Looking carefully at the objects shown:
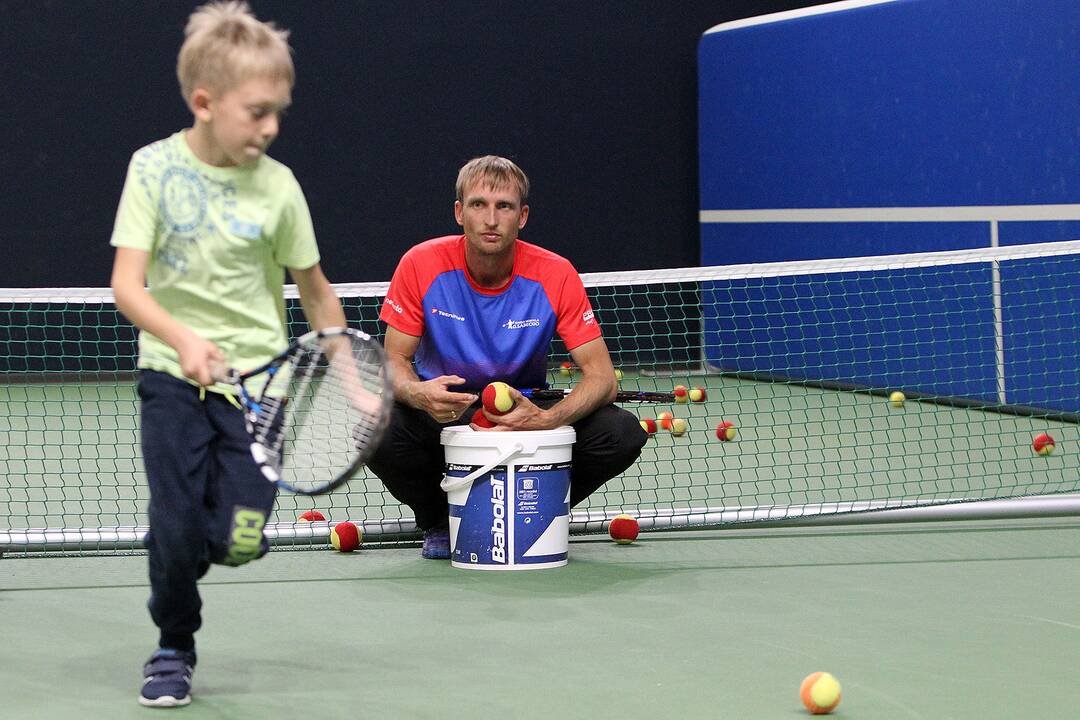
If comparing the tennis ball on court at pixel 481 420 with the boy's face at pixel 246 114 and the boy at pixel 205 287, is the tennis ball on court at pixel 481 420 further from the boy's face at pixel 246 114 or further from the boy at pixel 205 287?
the boy's face at pixel 246 114

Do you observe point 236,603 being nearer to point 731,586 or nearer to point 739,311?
point 731,586

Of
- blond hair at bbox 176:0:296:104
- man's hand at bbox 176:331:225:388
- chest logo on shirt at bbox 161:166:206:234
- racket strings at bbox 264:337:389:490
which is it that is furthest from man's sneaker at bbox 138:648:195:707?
blond hair at bbox 176:0:296:104

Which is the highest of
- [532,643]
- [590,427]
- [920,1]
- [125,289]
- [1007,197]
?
[920,1]

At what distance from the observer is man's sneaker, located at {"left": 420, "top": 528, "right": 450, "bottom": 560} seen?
456 centimetres

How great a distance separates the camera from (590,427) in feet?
14.9

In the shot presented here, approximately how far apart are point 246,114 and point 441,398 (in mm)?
1548

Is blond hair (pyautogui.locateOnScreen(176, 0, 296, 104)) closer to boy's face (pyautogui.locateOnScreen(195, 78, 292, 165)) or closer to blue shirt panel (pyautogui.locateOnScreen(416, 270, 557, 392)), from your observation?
boy's face (pyautogui.locateOnScreen(195, 78, 292, 165))

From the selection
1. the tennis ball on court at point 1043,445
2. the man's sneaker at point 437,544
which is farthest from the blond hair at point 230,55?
the tennis ball on court at point 1043,445

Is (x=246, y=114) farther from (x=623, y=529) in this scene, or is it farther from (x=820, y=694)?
(x=623, y=529)

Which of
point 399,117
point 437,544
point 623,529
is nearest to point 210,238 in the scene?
point 437,544

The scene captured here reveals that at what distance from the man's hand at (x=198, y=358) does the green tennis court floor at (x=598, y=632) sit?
2.50ft

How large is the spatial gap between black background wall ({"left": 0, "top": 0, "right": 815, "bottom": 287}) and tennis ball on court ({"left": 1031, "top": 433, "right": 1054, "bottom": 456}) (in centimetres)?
414

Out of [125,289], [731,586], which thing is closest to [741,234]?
[731,586]

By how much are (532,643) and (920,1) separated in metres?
5.32
